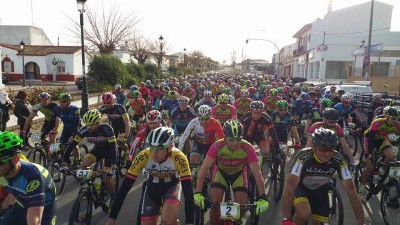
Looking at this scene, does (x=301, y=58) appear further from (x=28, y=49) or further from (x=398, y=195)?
(x=398, y=195)

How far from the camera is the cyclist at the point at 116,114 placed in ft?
25.5

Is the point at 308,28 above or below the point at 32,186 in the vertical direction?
above

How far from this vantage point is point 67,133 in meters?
7.52

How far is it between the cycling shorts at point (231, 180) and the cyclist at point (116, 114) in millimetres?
3369

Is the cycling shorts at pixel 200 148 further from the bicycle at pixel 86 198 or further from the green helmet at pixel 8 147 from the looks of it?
the green helmet at pixel 8 147

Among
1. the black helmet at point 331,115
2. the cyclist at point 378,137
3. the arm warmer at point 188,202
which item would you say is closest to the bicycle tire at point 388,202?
the cyclist at point 378,137

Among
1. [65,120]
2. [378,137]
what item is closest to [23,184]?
[65,120]

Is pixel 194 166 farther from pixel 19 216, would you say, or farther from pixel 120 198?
pixel 19 216

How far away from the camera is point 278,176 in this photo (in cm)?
698

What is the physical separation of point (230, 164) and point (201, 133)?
7.06 feet

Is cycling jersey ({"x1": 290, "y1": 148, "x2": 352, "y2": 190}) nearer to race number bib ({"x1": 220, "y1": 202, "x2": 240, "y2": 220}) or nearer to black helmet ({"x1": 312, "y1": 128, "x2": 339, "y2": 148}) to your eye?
black helmet ({"x1": 312, "y1": 128, "x2": 339, "y2": 148})

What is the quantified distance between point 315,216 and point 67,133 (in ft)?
18.5

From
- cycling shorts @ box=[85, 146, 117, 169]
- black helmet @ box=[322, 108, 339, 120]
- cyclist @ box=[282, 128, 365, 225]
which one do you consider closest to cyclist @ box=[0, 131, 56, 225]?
cycling shorts @ box=[85, 146, 117, 169]

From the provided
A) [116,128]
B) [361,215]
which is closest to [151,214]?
[361,215]
